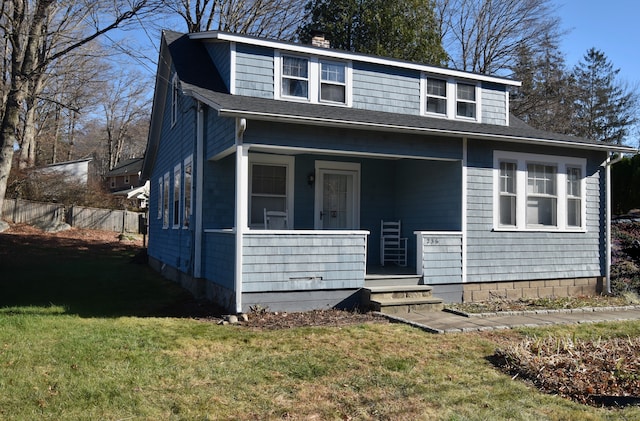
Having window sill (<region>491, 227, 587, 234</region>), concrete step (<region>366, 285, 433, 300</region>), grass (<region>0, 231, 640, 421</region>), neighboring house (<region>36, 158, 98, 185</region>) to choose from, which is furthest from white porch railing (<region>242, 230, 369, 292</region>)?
neighboring house (<region>36, 158, 98, 185</region>)

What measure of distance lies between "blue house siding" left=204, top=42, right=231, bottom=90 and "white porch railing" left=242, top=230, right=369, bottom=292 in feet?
12.7

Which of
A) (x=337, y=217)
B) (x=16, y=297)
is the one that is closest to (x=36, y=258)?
(x=16, y=297)

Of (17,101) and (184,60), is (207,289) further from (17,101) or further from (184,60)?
(17,101)

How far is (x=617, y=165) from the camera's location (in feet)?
65.9

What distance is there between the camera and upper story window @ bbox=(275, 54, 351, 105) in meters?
11.4

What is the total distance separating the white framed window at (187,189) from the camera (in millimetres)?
11688

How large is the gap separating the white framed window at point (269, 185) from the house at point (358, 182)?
2 centimetres

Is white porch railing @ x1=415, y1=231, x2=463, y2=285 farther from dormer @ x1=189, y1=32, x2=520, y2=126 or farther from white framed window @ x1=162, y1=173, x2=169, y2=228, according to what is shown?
white framed window @ x1=162, y1=173, x2=169, y2=228

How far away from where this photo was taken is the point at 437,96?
42.0 ft

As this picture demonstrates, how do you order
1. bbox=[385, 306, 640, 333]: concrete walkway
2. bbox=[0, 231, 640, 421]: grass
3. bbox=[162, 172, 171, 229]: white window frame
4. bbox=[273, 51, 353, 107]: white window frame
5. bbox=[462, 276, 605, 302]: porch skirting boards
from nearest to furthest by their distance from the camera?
1. bbox=[0, 231, 640, 421]: grass
2. bbox=[385, 306, 640, 333]: concrete walkway
3. bbox=[462, 276, 605, 302]: porch skirting boards
4. bbox=[273, 51, 353, 107]: white window frame
5. bbox=[162, 172, 171, 229]: white window frame

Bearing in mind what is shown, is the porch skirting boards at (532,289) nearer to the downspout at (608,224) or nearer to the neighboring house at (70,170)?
A: the downspout at (608,224)

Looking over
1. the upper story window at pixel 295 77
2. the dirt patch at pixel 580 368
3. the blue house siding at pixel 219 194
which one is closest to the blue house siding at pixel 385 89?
the upper story window at pixel 295 77

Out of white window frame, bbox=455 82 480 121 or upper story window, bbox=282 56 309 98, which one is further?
white window frame, bbox=455 82 480 121

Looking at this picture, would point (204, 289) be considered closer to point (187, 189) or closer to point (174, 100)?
point (187, 189)
